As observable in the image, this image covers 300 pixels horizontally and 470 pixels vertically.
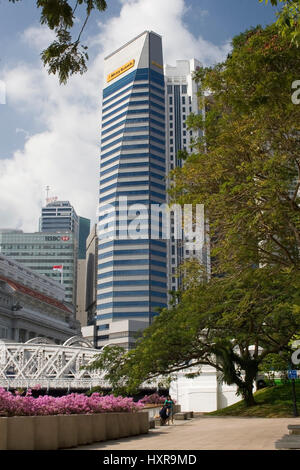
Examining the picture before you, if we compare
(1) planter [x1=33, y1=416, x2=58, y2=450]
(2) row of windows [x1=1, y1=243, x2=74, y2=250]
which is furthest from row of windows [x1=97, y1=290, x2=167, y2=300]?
(1) planter [x1=33, y1=416, x2=58, y2=450]

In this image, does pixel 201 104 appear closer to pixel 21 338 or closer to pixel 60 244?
pixel 21 338

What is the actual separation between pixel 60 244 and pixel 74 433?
608 feet

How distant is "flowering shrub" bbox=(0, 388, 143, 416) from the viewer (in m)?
12.4

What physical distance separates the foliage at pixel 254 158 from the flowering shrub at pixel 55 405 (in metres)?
5.97

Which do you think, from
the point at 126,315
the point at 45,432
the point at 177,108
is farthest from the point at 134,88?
the point at 45,432

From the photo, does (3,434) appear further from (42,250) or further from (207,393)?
(42,250)

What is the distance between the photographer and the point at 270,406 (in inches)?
1208

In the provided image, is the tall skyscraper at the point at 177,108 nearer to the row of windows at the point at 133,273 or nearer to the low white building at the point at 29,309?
the row of windows at the point at 133,273

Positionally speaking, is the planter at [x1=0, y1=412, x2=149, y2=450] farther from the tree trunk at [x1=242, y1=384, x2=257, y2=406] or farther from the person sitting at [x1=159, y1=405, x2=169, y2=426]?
the tree trunk at [x1=242, y1=384, x2=257, y2=406]

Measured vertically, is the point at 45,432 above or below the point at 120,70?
below

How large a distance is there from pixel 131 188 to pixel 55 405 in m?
135

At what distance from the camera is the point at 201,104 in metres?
20.9
